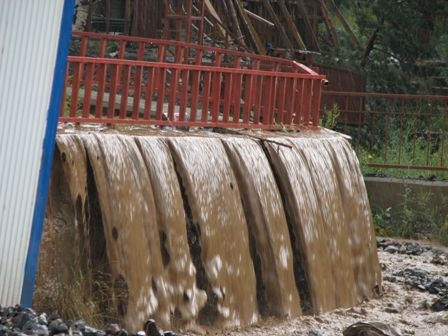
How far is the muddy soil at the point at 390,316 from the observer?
11.1 m

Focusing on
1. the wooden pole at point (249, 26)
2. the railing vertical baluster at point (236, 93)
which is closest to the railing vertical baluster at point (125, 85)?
the railing vertical baluster at point (236, 93)

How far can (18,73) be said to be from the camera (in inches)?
349

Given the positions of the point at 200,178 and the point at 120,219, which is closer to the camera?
the point at 120,219

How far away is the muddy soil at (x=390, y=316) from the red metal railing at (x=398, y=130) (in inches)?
158

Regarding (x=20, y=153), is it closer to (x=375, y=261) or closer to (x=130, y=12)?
Result: (x=375, y=261)

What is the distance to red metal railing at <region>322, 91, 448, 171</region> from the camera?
19156 millimetres

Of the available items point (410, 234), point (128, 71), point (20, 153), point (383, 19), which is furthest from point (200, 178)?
point (383, 19)

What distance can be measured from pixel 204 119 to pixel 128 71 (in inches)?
50.5

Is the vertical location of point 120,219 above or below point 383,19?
below

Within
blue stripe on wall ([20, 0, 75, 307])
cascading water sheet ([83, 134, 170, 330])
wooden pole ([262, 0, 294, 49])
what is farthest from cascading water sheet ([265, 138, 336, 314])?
wooden pole ([262, 0, 294, 49])

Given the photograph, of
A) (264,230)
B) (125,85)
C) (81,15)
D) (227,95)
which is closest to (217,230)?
(264,230)

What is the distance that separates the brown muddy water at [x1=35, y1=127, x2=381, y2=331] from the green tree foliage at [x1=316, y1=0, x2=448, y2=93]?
33.8 feet

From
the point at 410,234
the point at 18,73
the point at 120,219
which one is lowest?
the point at 410,234

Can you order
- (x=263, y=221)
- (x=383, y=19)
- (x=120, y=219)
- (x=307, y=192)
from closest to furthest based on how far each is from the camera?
(x=120, y=219) → (x=263, y=221) → (x=307, y=192) → (x=383, y=19)
